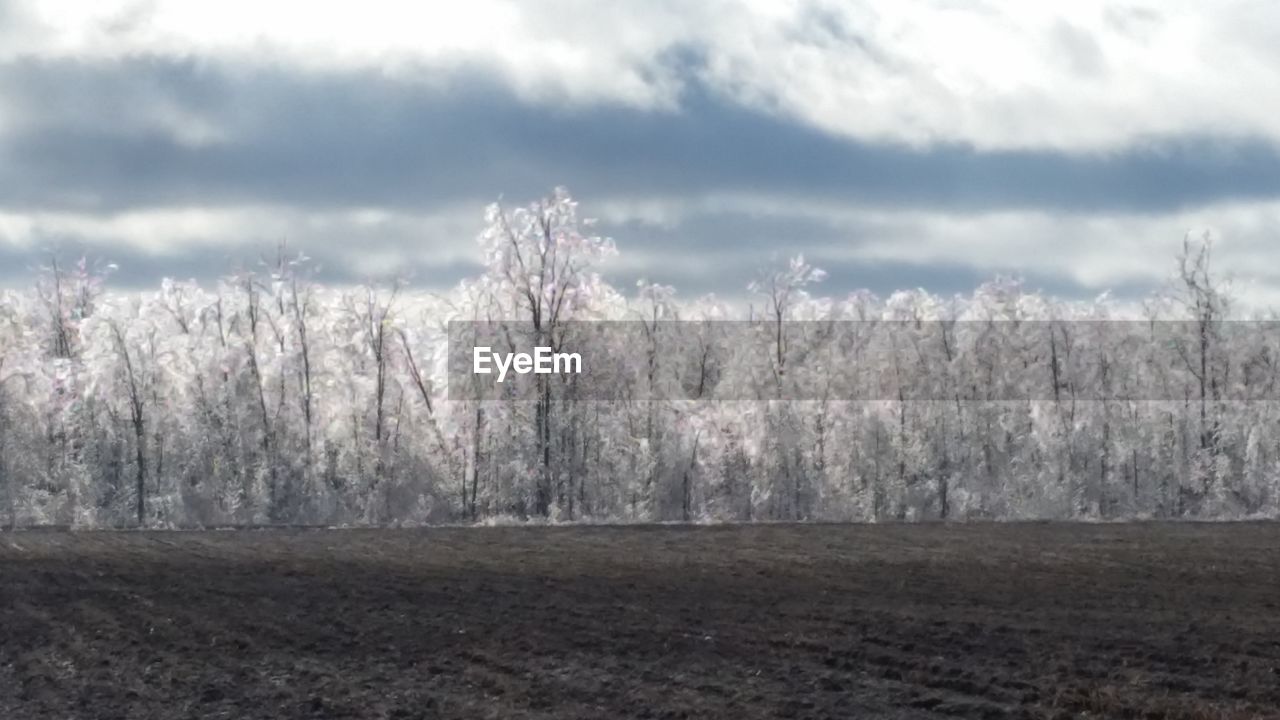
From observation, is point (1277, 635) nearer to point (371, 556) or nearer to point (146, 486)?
point (371, 556)

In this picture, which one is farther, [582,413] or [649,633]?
[582,413]

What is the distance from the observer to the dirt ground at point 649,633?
15.6m

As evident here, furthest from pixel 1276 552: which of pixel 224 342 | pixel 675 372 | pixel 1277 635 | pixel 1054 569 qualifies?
pixel 224 342

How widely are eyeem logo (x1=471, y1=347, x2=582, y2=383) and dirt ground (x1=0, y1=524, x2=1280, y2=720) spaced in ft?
64.6

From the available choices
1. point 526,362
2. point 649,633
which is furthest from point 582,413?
point 649,633

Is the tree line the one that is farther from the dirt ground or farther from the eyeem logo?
the dirt ground

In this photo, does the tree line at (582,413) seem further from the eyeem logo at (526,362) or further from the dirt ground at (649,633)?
the dirt ground at (649,633)

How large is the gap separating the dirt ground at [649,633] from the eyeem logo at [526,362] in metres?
19.7

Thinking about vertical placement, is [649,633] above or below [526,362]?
below

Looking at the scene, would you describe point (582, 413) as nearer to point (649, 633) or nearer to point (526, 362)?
point (526, 362)

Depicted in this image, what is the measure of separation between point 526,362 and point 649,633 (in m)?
36.5

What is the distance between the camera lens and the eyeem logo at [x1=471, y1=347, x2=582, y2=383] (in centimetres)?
5603

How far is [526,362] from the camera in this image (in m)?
56.6

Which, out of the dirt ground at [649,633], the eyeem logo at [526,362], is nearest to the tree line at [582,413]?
the eyeem logo at [526,362]
